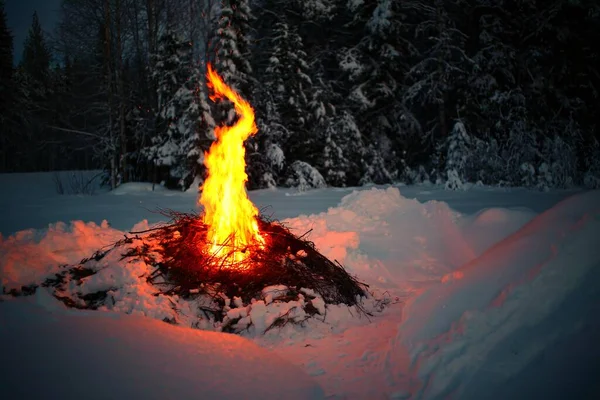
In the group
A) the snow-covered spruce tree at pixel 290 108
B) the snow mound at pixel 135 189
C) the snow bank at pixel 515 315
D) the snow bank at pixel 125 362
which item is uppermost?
the snow-covered spruce tree at pixel 290 108

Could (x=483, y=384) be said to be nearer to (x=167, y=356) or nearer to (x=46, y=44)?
(x=167, y=356)

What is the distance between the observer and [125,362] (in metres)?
2.79

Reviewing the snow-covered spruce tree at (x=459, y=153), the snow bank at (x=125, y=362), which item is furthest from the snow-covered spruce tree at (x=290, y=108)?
the snow bank at (x=125, y=362)

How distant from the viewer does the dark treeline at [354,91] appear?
56.0 feet

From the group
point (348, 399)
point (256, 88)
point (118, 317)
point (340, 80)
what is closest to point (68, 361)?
point (118, 317)

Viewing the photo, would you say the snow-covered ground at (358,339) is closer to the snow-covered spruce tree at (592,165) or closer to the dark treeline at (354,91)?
the dark treeline at (354,91)

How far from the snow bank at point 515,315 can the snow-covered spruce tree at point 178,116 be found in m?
15.1

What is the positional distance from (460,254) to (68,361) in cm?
624

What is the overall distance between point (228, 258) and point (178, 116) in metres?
15.4

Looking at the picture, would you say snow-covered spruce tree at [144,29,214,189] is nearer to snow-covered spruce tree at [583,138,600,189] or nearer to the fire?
the fire

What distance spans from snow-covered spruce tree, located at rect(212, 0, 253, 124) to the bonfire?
1252 cm

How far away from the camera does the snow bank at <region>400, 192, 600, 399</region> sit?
224cm

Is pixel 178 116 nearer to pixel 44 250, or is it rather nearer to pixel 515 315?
pixel 44 250

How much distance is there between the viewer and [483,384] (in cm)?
226
